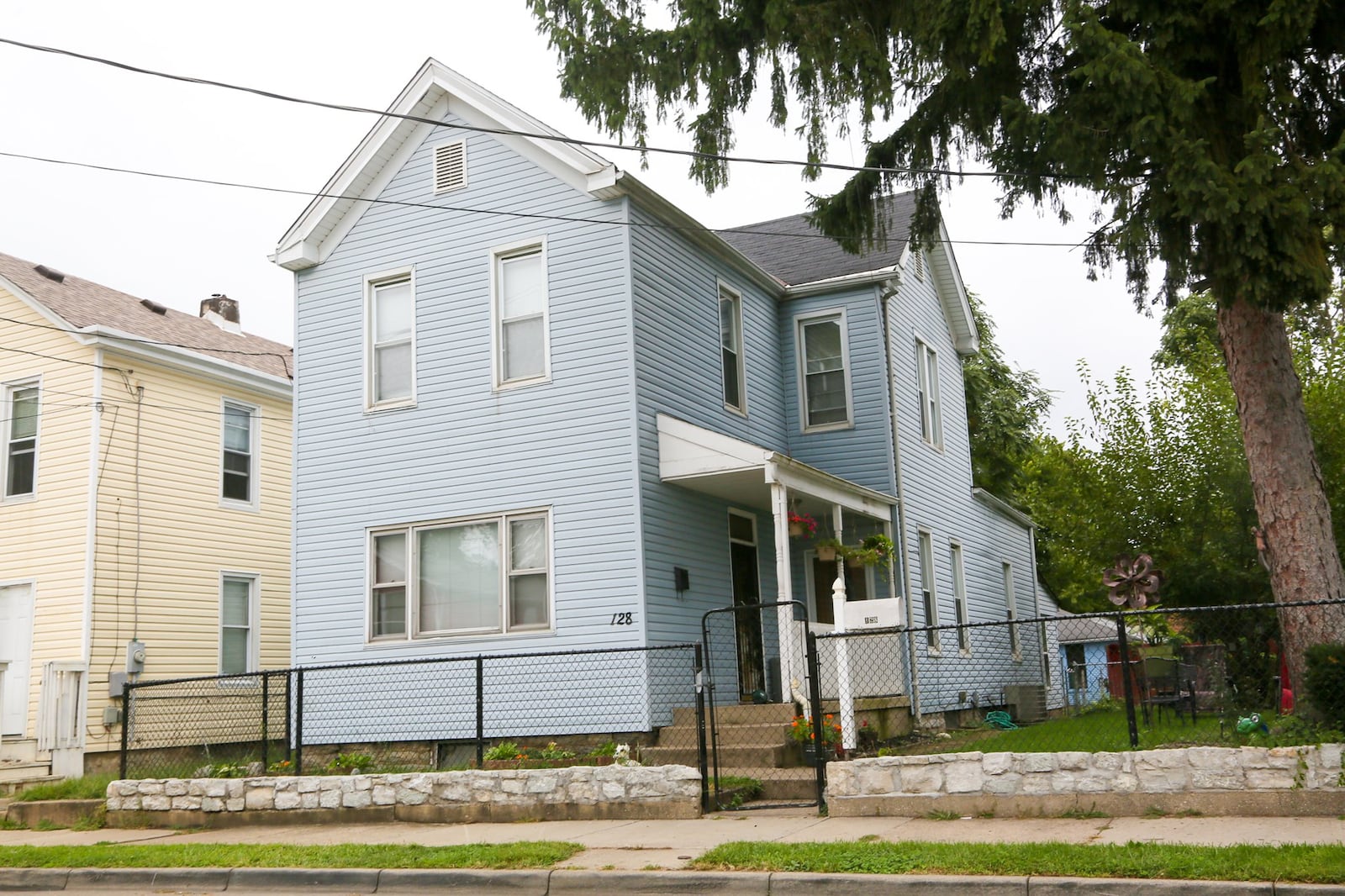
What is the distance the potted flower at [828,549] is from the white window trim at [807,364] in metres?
2.45

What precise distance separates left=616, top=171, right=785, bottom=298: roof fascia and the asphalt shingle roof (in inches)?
38.4

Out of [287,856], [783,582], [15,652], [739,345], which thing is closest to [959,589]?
[739,345]

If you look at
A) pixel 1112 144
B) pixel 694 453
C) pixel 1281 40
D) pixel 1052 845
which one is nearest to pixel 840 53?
pixel 1112 144

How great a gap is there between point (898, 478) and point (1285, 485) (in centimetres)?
658

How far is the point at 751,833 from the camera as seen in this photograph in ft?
29.1

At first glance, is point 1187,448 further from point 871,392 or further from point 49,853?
point 49,853

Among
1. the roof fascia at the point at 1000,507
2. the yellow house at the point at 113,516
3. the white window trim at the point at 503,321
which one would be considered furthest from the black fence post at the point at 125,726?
the roof fascia at the point at 1000,507

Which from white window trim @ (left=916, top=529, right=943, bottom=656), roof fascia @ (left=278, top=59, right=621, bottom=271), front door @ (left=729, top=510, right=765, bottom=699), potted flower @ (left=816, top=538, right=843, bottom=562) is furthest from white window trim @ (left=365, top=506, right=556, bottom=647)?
white window trim @ (left=916, top=529, right=943, bottom=656)

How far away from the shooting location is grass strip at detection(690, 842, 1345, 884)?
21.4 ft

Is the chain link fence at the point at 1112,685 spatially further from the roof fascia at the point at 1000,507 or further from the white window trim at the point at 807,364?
the white window trim at the point at 807,364

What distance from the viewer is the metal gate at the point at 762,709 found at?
10.3m

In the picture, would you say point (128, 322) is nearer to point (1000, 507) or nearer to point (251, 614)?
point (251, 614)

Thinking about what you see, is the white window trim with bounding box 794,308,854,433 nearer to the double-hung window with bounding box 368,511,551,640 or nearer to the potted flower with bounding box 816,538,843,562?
the potted flower with bounding box 816,538,843,562

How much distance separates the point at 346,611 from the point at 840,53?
28.2ft
